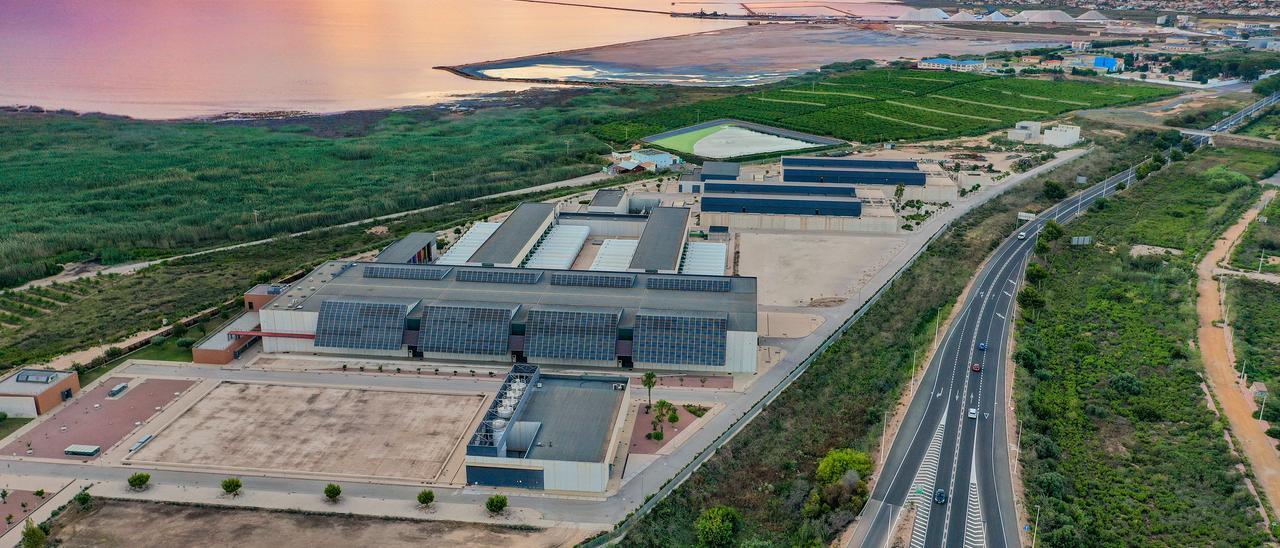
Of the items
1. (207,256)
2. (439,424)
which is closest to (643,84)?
(207,256)

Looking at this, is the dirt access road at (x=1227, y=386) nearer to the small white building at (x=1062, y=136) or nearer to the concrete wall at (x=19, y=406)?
the small white building at (x=1062, y=136)

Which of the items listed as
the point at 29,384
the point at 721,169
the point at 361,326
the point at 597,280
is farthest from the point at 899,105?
the point at 29,384

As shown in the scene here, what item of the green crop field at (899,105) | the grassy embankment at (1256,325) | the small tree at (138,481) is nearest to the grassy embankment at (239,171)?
the green crop field at (899,105)

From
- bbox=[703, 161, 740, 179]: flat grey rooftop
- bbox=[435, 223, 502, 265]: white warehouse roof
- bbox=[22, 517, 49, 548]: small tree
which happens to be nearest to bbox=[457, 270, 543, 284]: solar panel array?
bbox=[435, 223, 502, 265]: white warehouse roof

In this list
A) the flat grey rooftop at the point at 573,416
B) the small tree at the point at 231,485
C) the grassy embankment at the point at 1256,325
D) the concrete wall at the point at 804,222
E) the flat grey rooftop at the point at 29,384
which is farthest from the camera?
the concrete wall at the point at 804,222

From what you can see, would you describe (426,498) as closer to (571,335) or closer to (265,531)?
(265,531)

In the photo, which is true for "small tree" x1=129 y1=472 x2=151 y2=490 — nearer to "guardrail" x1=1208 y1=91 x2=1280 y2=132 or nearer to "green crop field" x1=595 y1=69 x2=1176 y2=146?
"green crop field" x1=595 y1=69 x2=1176 y2=146
